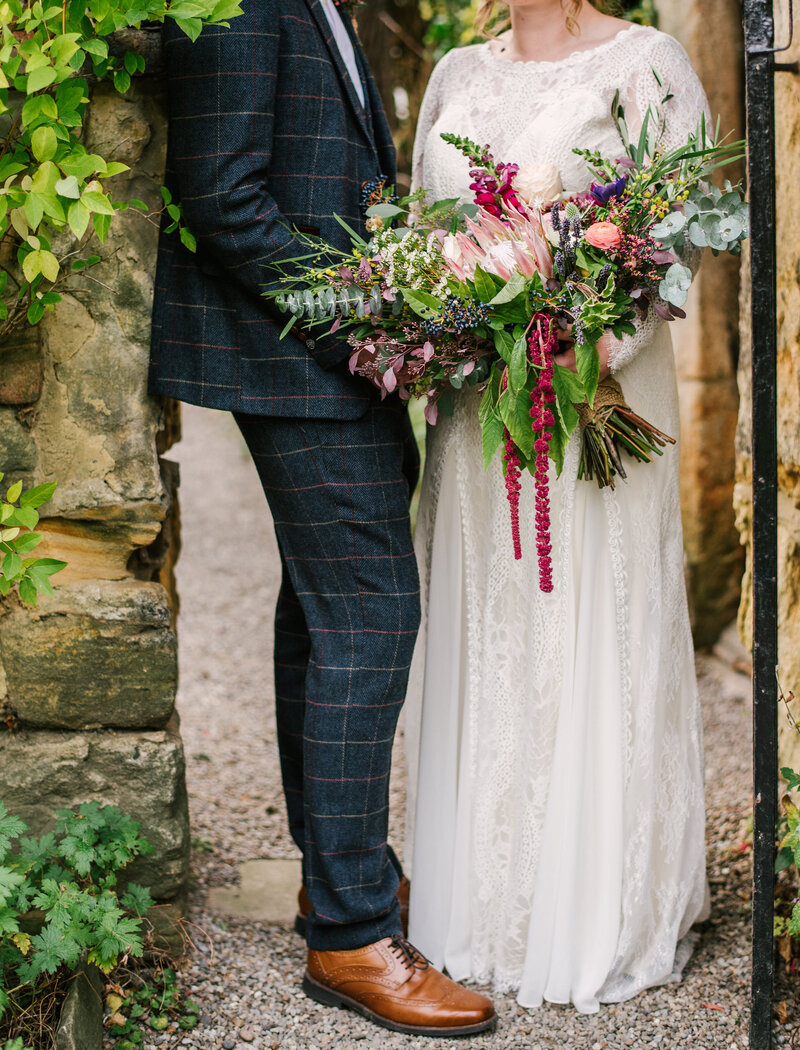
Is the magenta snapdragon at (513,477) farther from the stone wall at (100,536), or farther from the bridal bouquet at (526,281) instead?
the stone wall at (100,536)

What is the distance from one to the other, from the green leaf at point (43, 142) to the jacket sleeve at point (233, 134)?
31cm

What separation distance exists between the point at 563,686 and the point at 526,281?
2.85ft

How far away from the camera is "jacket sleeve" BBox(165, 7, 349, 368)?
6.48 feet

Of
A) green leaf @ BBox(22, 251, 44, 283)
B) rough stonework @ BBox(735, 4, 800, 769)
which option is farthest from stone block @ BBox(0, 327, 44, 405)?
rough stonework @ BBox(735, 4, 800, 769)

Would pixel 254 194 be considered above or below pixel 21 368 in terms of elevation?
above

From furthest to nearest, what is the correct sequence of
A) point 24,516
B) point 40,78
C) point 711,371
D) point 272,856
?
point 711,371 < point 272,856 < point 24,516 < point 40,78

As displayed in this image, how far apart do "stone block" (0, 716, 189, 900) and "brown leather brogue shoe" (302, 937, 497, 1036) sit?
0.42 metres

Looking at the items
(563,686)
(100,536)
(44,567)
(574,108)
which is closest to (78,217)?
(44,567)

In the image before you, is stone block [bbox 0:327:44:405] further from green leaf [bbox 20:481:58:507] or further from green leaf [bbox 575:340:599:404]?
green leaf [bbox 575:340:599:404]

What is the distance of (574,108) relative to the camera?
84.7 inches

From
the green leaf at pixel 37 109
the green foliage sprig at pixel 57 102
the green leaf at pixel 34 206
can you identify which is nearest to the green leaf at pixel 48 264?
the green foliage sprig at pixel 57 102

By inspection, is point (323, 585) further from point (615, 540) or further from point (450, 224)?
point (450, 224)

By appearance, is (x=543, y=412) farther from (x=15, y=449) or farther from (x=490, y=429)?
(x=15, y=449)

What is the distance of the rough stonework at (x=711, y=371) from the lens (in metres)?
4.09
